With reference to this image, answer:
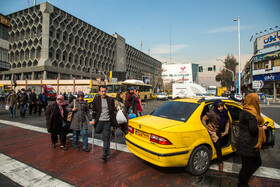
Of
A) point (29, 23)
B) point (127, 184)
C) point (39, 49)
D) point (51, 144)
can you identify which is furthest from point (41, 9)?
point (127, 184)

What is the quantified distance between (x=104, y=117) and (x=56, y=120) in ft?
5.98

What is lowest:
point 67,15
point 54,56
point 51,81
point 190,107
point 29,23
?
point 190,107

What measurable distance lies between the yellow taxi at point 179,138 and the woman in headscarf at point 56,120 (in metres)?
2.39

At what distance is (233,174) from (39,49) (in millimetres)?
53356

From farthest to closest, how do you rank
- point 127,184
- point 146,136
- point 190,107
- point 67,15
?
point 67,15
point 190,107
point 146,136
point 127,184

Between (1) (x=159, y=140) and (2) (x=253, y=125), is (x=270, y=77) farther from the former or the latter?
(1) (x=159, y=140)

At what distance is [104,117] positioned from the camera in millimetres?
4473

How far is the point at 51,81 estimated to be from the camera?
45219mm

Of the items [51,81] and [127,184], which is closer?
[127,184]

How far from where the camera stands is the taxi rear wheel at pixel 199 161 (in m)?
3.48

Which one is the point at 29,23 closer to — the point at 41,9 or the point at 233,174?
the point at 41,9

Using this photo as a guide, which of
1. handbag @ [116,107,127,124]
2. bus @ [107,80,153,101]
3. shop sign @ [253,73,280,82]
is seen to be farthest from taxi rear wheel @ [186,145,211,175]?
shop sign @ [253,73,280,82]

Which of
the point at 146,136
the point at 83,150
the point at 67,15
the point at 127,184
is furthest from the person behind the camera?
the point at 67,15

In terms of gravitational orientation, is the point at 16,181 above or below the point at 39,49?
below
